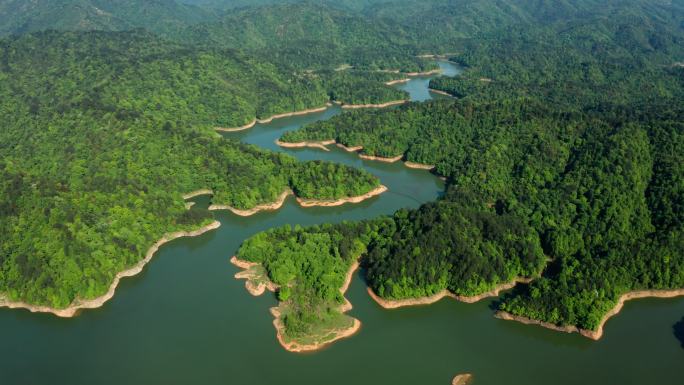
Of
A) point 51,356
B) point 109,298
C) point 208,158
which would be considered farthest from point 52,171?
point 51,356

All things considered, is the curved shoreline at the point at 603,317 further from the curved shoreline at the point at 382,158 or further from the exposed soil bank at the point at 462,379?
the curved shoreline at the point at 382,158

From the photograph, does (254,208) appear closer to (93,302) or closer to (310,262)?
(310,262)

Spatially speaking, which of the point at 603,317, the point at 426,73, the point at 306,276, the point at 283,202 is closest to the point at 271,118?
the point at 283,202

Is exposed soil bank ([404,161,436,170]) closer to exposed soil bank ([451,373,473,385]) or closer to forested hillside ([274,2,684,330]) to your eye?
forested hillside ([274,2,684,330])

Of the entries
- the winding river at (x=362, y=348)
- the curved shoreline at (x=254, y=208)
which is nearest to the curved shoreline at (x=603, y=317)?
the winding river at (x=362, y=348)

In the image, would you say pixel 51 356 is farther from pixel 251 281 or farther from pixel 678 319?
pixel 678 319

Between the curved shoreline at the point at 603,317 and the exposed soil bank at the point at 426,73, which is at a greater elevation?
the curved shoreline at the point at 603,317

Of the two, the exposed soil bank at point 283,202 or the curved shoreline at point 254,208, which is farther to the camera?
the exposed soil bank at point 283,202
